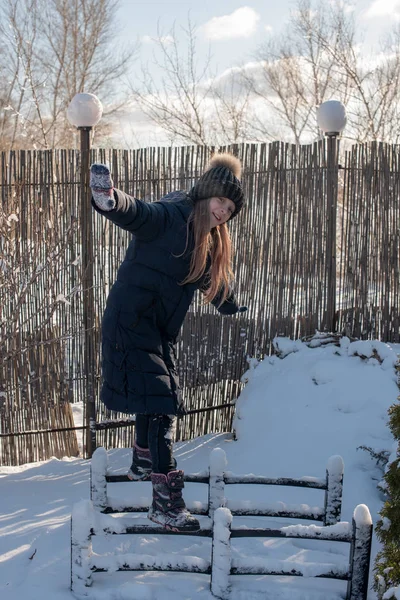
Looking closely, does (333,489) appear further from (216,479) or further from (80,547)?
(80,547)

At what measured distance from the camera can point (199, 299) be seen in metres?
4.52

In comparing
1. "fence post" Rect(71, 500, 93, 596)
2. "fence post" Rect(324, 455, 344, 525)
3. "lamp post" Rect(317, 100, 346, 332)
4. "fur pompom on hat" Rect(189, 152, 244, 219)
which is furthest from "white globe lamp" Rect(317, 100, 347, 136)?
"fence post" Rect(71, 500, 93, 596)

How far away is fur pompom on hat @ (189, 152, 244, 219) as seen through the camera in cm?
261

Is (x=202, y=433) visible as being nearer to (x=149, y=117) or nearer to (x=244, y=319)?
(x=244, y=319)

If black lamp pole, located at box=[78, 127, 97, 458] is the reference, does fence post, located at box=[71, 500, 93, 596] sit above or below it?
below

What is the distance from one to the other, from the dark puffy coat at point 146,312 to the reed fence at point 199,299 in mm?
1669

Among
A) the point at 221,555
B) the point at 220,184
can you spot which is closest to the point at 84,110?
the point at 220,184

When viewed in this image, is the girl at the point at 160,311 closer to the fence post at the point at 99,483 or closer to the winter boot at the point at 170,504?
the winter boot at the point at 170,504

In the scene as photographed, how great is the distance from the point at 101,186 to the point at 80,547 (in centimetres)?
129

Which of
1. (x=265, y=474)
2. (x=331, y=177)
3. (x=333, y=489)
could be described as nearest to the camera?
(x=333, y=489)

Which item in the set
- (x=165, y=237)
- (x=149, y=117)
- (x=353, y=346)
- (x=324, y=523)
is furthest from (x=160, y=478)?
(x=149, y=117)

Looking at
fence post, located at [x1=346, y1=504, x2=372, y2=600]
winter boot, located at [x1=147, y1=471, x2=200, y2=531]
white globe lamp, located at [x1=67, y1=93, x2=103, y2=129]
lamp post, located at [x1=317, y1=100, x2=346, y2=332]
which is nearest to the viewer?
fence post, located at [x1=346, y1=504, x2=372, y2=600]

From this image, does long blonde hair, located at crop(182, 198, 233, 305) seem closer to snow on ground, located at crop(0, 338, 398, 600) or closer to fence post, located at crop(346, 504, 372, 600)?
snow on ground, located at crop(0, 338, 398, 600)

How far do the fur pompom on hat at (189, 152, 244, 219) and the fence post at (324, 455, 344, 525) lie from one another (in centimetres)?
117
